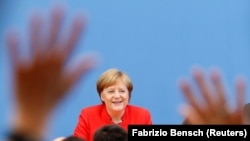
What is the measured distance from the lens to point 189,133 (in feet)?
4.91

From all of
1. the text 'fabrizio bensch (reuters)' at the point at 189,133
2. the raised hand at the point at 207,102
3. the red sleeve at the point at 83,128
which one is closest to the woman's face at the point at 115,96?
the red sleeve at the point at 83,128

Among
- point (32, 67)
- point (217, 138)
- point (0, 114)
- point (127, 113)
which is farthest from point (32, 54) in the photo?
point (0, 114)

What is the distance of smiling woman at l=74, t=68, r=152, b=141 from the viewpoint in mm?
2168

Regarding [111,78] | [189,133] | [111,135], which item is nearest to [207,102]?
[189,133]

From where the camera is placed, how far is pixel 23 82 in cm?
76

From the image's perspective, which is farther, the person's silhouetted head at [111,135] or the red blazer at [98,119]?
the red blazer at [98,119]

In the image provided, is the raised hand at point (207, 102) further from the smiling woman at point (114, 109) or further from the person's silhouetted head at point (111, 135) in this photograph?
the smiling woman at point (114, 109)

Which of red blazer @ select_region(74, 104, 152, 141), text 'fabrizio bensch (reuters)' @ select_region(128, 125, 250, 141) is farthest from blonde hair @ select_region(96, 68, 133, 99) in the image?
text 'fabrizio bensch (reuters)' @ select_region(128, 125, 250, 141)

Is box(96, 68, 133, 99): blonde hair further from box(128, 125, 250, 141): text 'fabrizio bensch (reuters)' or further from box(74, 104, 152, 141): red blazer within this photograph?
box(128, 125, 250, 141): text 'fabrizio bensch (reuters)'

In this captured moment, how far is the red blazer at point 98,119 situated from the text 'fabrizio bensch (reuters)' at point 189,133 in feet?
1.69

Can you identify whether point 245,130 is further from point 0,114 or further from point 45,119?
point 0,114

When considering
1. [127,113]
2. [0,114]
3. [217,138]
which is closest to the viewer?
[217,138]

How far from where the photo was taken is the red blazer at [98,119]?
2.13 metres

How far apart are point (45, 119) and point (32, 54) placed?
106 mm
